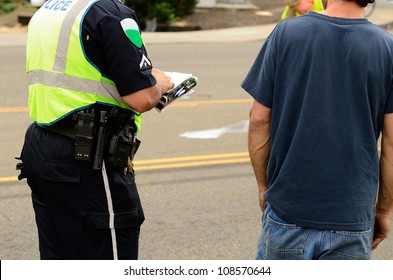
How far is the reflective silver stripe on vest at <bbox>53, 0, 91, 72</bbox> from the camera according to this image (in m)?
3.45

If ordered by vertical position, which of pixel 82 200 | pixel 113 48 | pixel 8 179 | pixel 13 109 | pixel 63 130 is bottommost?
pixel 13 109

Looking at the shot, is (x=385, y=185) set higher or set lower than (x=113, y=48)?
lower

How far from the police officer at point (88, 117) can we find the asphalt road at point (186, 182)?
6.68 ft

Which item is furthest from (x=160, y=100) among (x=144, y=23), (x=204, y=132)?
(x=144, y=23)

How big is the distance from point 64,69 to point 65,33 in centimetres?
15

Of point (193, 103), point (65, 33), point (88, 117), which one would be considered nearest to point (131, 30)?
point (65, 33)

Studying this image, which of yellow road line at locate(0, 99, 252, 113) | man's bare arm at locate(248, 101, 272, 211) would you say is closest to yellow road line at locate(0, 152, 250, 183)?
yellow road line at locate(0, 99, 252, 113)

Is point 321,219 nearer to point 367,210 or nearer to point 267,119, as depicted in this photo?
point 367,210

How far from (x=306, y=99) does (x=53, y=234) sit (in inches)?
55.0

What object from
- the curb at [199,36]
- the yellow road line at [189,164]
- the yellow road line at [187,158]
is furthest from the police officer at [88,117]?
the curb at [199,36]

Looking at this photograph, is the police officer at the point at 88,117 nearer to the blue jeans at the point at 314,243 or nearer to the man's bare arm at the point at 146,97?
the man's bare arm at the point at 146,97

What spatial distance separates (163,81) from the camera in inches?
145

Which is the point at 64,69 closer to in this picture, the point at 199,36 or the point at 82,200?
the point at 82,200

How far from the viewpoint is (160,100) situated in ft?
12.0
